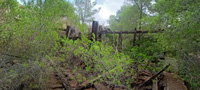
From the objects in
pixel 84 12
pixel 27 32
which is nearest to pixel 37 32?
pixel 27 32

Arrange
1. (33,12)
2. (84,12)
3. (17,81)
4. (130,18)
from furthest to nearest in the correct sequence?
(84,12) → (130,18) → (33,12) → (17,81)

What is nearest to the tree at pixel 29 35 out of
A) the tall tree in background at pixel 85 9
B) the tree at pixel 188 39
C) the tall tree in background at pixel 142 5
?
the tree at pixel 188 39

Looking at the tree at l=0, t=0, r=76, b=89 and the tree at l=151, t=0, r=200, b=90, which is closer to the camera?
the tree at l=151, t=0, r=200, b=90

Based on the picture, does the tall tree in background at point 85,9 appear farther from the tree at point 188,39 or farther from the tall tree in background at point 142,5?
the tree at point 188,39

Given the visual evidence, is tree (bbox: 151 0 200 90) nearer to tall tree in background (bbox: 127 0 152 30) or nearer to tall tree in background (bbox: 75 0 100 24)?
tall tree in background (bbox: 127 0 152 30)

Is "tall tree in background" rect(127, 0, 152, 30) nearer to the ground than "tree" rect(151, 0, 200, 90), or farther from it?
→ farther from it

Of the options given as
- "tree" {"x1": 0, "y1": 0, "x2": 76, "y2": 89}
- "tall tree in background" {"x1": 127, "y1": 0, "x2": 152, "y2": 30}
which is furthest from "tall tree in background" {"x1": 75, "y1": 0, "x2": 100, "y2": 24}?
"tree" {"x1": 0, "y1": 0, "x2": 76, "y2": 89}

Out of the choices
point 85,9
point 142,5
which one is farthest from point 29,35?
point 85,9

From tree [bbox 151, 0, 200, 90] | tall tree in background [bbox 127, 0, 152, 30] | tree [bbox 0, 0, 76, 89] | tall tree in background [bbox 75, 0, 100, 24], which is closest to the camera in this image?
tree [bbox 151, 0, 200, 90]

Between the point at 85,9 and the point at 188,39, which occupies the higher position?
the point at 85,9

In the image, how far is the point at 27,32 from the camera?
3943 millimetres

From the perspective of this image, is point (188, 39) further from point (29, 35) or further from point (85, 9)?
point (85, 9)

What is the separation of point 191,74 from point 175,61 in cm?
56

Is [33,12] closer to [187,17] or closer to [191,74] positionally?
[187,17]
